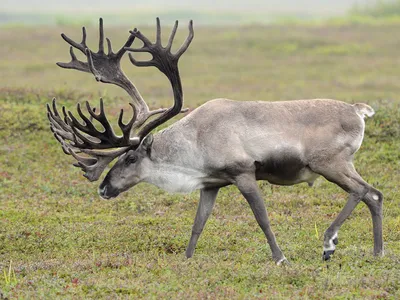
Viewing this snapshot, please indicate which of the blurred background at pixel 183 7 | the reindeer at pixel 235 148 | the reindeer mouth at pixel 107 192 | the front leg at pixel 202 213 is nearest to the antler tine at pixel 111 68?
the reindeer at pixel 235 148

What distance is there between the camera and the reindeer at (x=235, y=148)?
8.92 metres

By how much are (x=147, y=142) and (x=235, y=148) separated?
3.50ft

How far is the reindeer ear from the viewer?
927cm

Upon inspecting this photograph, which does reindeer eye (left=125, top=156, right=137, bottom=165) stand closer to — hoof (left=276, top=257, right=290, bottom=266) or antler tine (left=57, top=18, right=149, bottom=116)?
antler tine (left=57, top=18, right=149, bottom=116)

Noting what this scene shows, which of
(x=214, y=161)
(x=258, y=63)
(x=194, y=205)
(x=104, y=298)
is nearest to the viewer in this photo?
(x=104, y=298)

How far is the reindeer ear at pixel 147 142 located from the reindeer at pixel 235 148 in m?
0.01

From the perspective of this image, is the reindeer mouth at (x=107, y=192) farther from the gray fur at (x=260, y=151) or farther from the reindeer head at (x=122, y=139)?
the gray fur at (x=260, y=151)

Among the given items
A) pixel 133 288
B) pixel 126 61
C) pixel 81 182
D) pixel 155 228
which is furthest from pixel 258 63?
pixel 133 288

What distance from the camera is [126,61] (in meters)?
31.8

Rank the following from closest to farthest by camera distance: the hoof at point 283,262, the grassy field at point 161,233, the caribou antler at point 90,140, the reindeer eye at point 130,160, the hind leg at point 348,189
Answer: the grassy field at point 161,233, the hoof at point 283,262, the hind leg at point 348,189, the caribou antler at point 90,140, the reindeer eye at point 130,160

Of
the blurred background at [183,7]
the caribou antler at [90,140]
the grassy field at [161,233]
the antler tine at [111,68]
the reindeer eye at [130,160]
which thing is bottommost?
the blurred background at [183,7]

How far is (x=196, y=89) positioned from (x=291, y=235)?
15.0 meters

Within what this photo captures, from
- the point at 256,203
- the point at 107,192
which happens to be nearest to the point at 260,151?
the point at 256,203

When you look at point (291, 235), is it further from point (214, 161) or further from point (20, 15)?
point (20, 15)
